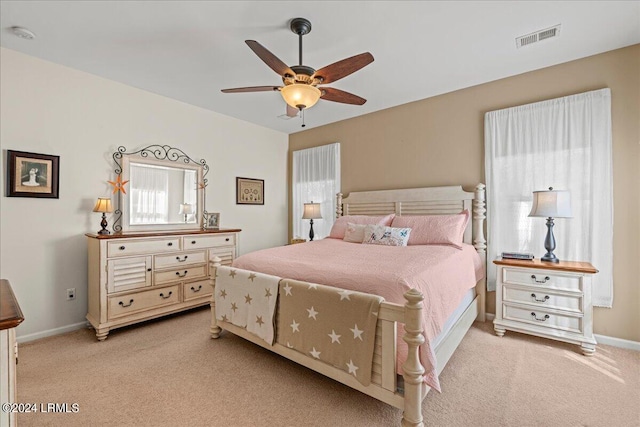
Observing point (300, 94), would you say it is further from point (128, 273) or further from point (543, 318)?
point (543, 318)

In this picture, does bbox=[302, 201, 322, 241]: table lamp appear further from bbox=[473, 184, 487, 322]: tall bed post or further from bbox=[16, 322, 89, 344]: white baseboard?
bbox=[16, 322, 89, 344]: white baseboard

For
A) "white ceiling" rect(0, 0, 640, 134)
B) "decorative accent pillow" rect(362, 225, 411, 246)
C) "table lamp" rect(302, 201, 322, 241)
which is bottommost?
"decorative accent pillow" rect(362, 225, 411, 246)

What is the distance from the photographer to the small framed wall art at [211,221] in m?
4.04

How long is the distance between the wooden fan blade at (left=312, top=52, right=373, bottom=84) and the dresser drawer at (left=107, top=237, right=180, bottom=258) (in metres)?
2.43

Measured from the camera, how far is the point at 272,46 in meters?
2.54

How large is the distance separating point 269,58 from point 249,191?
2.98 meters

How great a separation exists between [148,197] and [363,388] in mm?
3217

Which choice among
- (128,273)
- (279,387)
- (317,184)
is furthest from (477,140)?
(128,273)

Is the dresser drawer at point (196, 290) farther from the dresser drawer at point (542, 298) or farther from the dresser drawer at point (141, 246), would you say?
the dresser drawer at point (542, 298)

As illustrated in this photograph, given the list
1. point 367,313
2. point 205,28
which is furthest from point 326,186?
point 367,313

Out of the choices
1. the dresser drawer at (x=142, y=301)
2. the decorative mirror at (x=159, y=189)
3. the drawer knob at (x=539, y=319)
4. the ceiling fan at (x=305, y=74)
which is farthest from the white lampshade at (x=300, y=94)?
the drawer knob at (x=539, y=319)

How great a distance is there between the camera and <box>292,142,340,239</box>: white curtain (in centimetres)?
463

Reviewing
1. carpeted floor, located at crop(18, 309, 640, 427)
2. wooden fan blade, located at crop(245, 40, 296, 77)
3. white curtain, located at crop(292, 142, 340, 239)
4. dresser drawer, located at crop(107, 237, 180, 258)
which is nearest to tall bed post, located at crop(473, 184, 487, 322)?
carpeted floor, located at crop(18, 309, 640, 427)

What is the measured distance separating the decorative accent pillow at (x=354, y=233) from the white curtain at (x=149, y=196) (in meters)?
2.33
